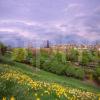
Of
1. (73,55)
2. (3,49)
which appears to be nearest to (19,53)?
(3,49)

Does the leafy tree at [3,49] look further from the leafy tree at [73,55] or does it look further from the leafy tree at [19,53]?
the leafy tree at [73,55]

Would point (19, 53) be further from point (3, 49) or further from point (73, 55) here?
point (73, 55)

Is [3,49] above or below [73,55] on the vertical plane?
above

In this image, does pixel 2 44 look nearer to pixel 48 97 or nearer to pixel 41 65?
pixel 41 65

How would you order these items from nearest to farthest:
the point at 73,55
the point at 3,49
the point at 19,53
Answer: the point at 19,53 < the point at 3,49 < the point at 73,55

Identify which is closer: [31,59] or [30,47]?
[31,59]

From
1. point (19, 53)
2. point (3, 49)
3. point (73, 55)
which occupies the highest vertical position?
point (3, 49)

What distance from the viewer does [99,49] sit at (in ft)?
307

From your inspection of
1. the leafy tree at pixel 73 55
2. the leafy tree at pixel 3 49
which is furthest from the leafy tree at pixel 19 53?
the leafy tree at pixel 73 55

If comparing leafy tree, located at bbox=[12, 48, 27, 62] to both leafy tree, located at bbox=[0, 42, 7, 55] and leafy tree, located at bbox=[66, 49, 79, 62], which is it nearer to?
leafy tree, located at bbox=[0, 42, 7, 55]

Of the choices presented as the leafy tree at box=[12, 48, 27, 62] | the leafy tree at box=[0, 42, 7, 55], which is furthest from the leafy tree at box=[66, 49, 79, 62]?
the leafy tree at box=[0, 42, 7, 55]

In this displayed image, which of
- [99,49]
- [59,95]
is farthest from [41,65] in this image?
[59,95]

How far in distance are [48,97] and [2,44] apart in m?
62.7

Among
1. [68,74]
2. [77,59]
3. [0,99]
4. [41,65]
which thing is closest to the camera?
[0,99]
